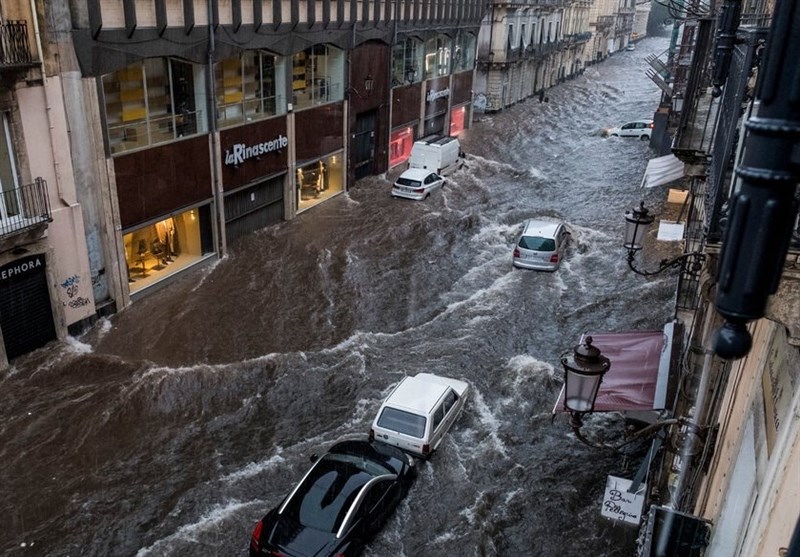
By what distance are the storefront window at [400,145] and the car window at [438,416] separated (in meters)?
22.6

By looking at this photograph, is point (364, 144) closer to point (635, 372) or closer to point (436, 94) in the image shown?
point (436, 94)

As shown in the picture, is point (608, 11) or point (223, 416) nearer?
point (223, 416)

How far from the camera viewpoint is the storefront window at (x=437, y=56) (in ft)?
120

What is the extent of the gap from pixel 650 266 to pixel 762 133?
2139cm

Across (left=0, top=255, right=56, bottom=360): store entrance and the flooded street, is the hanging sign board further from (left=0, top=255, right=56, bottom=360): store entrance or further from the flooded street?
(left=0, top=255, right=56, bottom=360): store entrance

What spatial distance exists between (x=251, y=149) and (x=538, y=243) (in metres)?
10.1

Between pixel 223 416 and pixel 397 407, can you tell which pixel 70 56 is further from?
pixel 397 407

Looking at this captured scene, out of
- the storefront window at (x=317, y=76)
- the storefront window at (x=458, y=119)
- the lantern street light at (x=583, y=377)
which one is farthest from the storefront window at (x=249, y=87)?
the storefront window at (x=458, y=119)

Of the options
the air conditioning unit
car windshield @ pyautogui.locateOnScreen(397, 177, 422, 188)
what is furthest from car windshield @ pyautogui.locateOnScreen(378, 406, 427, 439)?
car windshield @ pyautogui.locateOnScreen(397, 177, 422, 188)

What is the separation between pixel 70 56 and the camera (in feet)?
50.0

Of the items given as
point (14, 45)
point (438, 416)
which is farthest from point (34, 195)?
point (438, 416)

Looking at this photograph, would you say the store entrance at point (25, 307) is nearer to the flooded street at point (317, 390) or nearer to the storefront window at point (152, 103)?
the flooded street at point (317, 390)

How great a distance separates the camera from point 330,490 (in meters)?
10.6

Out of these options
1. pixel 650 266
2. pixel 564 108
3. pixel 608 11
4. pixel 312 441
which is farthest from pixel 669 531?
pixel 608 11
